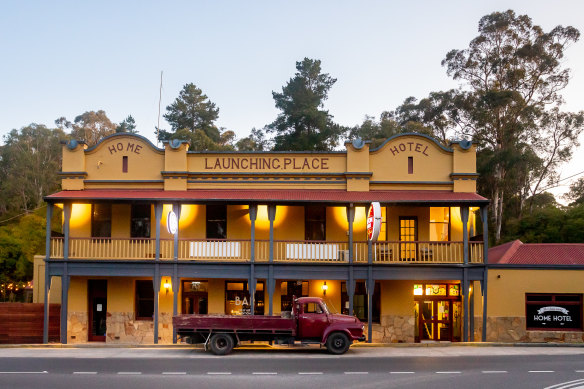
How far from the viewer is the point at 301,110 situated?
54.6 metres

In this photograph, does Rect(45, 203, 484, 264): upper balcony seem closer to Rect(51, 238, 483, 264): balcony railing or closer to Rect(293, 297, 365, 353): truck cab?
Rect(51, 238, 483, 264): balcony railing

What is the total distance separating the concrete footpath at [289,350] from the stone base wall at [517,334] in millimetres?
988

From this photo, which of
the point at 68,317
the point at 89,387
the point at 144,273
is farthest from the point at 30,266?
the point at 89,387

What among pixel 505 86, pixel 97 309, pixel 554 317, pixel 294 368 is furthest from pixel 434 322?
pixel 505 86

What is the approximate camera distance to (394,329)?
25.3 metres

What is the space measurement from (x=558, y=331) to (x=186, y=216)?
16.0 metres

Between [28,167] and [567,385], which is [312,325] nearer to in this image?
[567,385]

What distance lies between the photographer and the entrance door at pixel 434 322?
25719 millimetres

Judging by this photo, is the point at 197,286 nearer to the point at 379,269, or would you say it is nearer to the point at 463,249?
the point at 379,269

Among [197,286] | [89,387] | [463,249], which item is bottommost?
[89,387]

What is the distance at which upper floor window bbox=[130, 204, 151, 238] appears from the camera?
86.2ft

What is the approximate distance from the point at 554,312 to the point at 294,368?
12.6 m

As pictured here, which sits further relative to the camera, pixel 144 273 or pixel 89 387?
pixel 144 273

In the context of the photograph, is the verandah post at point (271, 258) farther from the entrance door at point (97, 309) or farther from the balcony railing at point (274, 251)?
the entrance door at point (97, 309)
